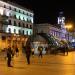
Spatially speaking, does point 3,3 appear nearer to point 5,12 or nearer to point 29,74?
point 5,12

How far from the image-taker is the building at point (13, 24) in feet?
259

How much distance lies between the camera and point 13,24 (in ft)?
283

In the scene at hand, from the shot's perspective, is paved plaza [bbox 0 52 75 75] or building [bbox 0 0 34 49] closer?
paved plaza [bbox 0 52 75 75]

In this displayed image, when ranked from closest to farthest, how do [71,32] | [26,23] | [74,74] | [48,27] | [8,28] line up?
[74,74] → [8,28] → [26,23] → [48,27] → [71,32]

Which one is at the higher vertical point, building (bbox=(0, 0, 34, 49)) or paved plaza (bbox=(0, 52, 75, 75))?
building (bbox=(0, 0, 34, 49))

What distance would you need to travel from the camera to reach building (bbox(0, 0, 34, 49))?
78875 mm

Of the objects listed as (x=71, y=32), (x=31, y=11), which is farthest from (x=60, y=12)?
(x=31, y=11)

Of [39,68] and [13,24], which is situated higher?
[13,24]

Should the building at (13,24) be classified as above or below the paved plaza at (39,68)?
above

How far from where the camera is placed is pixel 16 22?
87938mm

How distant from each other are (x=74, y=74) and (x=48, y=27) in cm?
9372

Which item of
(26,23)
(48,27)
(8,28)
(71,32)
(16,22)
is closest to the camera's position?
(8,28)

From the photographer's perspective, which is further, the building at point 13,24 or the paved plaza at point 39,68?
the building at point 13,24

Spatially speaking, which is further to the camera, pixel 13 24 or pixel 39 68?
pixel 13 24
